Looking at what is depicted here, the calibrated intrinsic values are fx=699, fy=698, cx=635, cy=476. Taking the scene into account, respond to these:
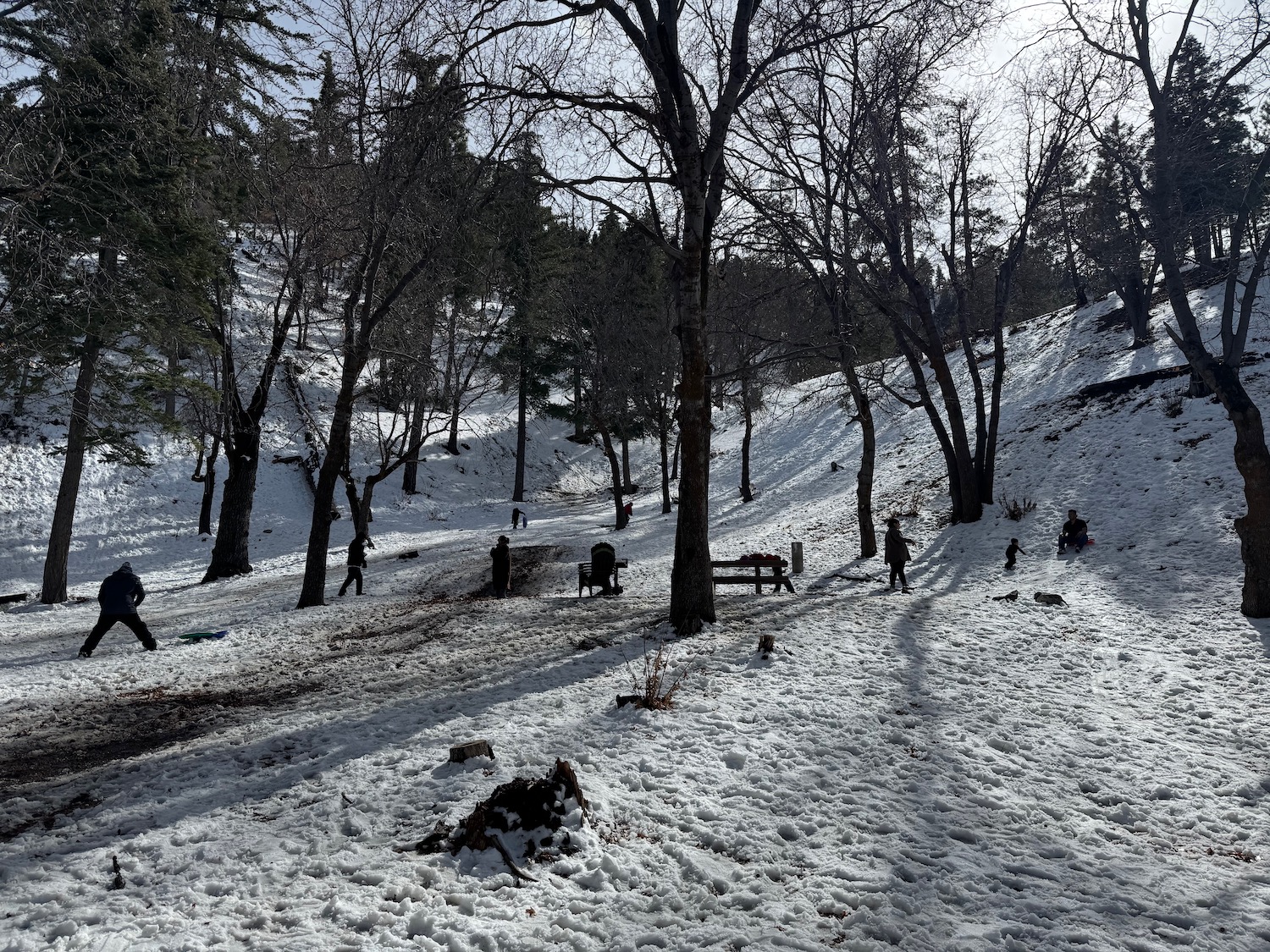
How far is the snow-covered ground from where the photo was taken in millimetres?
3773

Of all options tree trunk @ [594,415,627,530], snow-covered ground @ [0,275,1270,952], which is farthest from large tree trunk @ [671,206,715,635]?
tree trunk @ [594,415,627,530]

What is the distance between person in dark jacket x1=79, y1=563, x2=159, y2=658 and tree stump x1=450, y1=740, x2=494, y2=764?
7.83 metres

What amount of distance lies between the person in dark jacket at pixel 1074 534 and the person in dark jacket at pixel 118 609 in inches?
657

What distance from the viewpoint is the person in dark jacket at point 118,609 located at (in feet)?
34.4

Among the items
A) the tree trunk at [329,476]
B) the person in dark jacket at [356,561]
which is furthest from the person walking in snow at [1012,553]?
the person in dark jacket at [356,561]

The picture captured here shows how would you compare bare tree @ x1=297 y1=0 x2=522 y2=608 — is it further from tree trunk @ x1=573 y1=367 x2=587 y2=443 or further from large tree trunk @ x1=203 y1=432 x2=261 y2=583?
tree trunk @ x1=573 y1=367 x2=587 y2=443

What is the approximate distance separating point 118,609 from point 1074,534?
17226mm

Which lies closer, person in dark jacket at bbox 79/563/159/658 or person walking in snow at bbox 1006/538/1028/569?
person in dark jacket at bbox 79/563/159/658

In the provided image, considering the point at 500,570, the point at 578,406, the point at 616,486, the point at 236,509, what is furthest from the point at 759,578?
the point at 578,406

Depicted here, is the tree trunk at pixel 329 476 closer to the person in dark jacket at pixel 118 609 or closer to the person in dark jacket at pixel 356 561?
the person in dark jacket at pixel 356 561

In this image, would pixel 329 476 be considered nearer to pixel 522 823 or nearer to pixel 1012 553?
pixel 522 823

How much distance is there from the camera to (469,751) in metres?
5.56

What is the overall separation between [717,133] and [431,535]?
69.8 feet

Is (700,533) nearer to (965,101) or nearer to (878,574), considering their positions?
(878,574)
